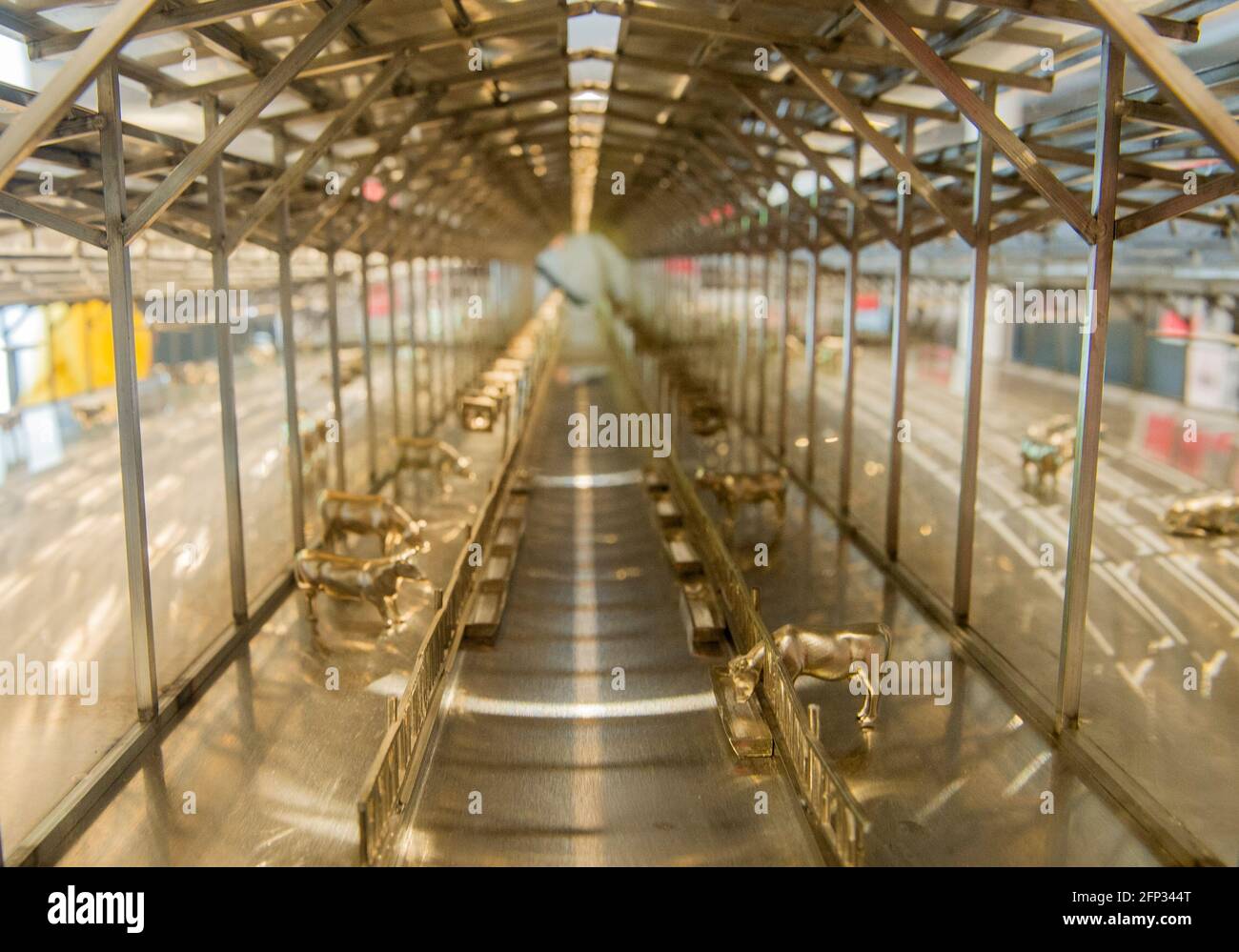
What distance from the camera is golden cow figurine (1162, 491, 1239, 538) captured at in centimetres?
1402

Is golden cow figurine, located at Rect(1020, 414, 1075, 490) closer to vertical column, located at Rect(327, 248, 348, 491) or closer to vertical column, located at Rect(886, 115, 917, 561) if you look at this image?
vertical column, located at Rect(886, 115, 917, 561)

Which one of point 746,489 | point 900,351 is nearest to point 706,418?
point 746,489

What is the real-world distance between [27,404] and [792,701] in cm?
2255

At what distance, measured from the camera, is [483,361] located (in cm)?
3684

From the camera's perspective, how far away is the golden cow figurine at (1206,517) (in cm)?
1402

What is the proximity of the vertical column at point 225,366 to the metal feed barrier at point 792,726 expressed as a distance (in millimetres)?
4604

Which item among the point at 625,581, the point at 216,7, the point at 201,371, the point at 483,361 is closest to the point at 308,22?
the point at 216,7

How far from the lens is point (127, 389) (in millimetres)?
7941

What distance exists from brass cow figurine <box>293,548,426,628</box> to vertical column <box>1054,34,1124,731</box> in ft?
19.2

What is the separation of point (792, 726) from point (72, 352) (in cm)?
2375

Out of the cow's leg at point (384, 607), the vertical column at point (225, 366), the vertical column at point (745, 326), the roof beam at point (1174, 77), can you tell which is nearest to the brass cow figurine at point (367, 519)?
the cow's leg at point (384, 607)

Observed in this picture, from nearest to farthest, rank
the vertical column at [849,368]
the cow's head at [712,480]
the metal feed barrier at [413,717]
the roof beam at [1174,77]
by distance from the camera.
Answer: the roof beam at [1174,77]
the metal feed barrier at [413,717]
the cow's head at [712,480]
the vertical column at [849,368]

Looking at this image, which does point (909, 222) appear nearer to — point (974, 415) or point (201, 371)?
point (974, 415)

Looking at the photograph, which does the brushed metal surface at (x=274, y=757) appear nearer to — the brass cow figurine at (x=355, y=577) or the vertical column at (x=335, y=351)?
the brass cow figurine at (x=355, y=577)
